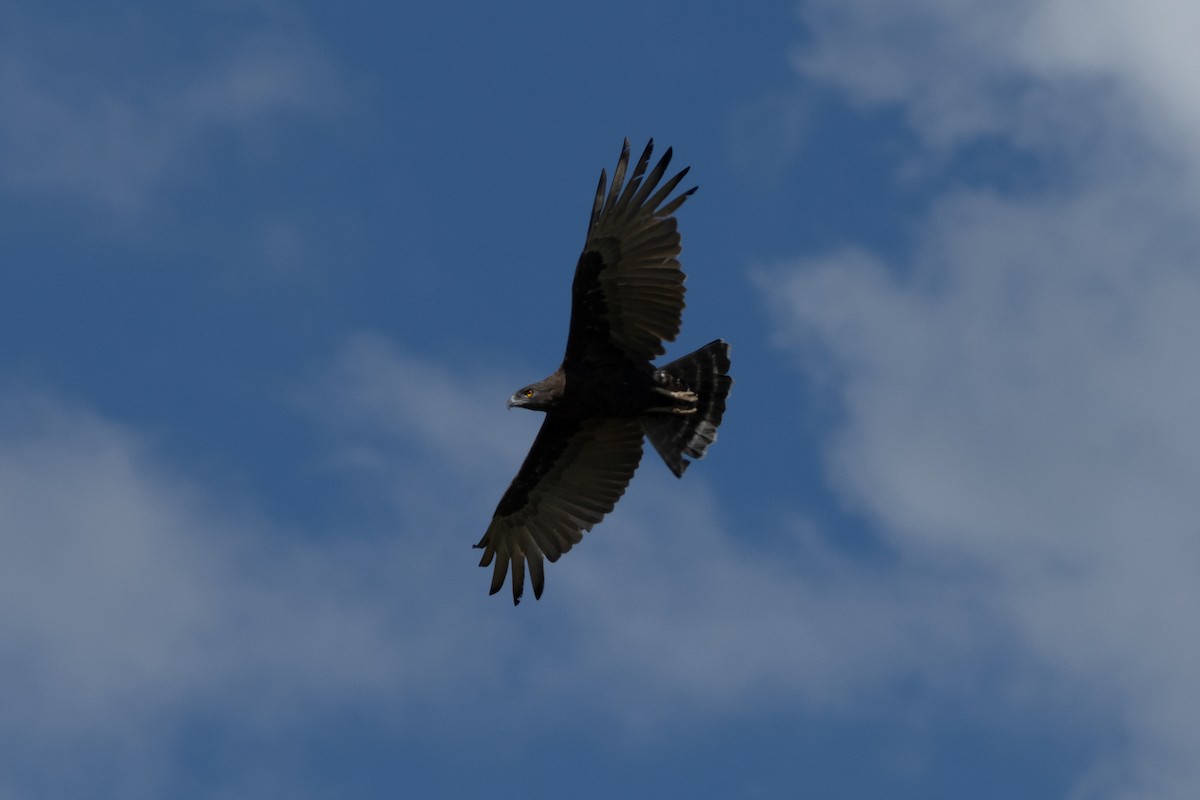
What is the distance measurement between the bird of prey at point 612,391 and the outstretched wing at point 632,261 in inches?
0.4

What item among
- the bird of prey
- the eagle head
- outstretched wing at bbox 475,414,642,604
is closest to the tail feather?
the bird of prey

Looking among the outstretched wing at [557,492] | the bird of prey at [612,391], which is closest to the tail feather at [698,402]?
the bird of prey at [612,391]

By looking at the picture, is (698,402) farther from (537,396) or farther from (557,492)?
(557,492)

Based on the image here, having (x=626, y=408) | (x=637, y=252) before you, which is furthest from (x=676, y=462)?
(x=637, y=252)

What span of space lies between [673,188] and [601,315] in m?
1.51

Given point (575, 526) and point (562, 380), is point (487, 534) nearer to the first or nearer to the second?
point (575, 526)

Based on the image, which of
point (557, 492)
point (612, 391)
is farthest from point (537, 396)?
point (557, 492)

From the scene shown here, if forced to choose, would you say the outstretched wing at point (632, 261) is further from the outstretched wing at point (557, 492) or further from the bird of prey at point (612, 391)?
the outstretched wing at point (557, 492)

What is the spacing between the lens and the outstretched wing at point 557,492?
828 inches

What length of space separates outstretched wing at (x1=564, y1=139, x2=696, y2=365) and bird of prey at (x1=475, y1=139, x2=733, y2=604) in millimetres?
10

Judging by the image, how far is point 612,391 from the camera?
65.8 feet

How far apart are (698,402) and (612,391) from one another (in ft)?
3.09

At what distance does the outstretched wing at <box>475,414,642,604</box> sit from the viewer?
21031mm

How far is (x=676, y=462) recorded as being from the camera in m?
20.2
